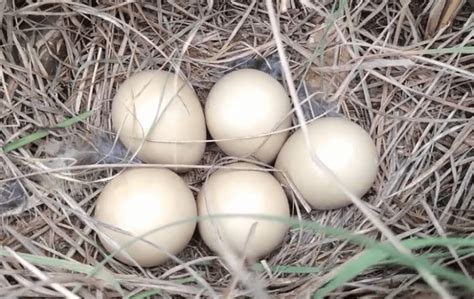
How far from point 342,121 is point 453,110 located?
0.20 meters

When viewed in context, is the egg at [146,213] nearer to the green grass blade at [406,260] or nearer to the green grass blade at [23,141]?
the green grass blade at [23,141]

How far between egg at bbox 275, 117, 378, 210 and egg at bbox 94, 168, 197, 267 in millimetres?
179

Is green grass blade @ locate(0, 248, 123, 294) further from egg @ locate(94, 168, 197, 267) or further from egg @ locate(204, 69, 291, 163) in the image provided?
egg @ locate(204, 69, 291, 163)

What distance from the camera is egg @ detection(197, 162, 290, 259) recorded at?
111 cm

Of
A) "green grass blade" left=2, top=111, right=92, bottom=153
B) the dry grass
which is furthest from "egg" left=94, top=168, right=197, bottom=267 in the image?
"green grass blade" left=2, top=111, right=92, bottom=153

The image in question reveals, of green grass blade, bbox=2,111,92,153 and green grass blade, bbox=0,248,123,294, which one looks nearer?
green grass blade, bbox=0,248,123,294

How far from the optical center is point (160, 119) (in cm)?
115

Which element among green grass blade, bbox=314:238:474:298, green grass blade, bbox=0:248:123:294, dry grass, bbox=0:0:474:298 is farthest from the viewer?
dry grass, bbox=0:0:474:298

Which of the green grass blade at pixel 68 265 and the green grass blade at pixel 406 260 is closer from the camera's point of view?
the green grass blade at pixel 406 260

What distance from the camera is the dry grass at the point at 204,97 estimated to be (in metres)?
1.14

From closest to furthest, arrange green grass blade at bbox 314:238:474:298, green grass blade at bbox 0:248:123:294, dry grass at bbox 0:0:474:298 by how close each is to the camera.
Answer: green grass blade at bbox 314:238:474:298 → green grass blade at bbox 0:248:123:294 → dry grass at bbox 0:0:474:298

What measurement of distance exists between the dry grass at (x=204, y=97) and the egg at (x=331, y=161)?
64 mm

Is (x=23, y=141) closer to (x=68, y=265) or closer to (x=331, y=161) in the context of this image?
(x=68, y=265)

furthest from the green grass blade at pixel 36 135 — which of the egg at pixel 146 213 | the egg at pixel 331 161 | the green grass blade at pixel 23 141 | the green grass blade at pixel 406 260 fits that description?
the green grass blade at pixel 406 260
